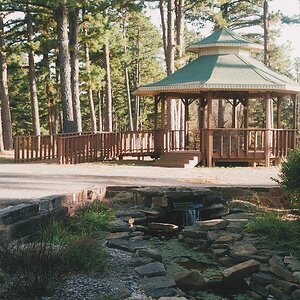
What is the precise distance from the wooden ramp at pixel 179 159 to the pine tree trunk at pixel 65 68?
15.1ft

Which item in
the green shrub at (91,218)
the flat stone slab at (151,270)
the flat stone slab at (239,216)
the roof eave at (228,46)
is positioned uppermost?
the roof eave at (228,46)

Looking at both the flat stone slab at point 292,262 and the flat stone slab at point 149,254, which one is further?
the flat stone slab at point 149,254

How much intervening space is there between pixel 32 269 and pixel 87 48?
84.6 feet

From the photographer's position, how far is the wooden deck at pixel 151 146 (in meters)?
17.9

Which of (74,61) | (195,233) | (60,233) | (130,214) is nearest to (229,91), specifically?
(74,61)

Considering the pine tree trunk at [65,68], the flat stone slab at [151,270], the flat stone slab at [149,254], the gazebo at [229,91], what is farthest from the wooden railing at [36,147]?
the flat stone slab at [151,270]

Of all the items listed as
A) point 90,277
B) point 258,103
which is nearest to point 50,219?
point 90,277

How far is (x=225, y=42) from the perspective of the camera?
20094 mm

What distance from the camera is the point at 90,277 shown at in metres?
5.76

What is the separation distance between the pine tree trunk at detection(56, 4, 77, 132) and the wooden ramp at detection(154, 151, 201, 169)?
181 inches

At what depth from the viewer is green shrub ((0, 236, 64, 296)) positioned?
16.1 ft

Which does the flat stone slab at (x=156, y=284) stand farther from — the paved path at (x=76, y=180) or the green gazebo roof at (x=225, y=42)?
the green gazebo roof at (x=225, y=42)

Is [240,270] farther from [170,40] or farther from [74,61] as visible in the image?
[74,61]

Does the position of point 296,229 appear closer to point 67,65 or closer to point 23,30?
point 67,65
